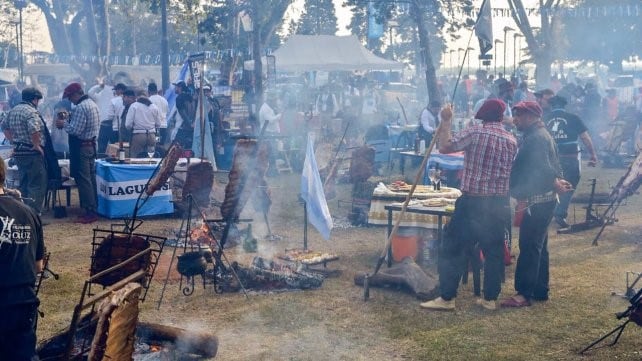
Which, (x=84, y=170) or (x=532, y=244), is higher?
(x=84, y=170)

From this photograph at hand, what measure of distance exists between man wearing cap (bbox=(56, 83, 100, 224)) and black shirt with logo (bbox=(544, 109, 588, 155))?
773 centimetres

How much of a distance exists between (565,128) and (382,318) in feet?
17.2

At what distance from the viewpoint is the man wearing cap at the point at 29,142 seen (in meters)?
11.1

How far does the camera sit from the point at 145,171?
12.6 m

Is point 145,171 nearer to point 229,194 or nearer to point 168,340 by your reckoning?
point 229,194

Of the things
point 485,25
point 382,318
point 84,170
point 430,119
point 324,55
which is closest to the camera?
point 382,318

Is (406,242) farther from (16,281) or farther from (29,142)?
(29,142)

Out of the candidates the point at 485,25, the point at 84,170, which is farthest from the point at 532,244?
the point at 84,170

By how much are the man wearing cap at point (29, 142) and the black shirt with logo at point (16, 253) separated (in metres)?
7.07

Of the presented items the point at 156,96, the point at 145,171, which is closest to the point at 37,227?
the point at 145,171

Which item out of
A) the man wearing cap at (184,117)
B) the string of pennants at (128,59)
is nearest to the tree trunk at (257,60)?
the string of pennants at (128,59)

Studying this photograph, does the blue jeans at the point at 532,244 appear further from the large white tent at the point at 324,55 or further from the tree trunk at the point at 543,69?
the tree trunk at the point at 543,69

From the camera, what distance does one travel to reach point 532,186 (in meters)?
7.86

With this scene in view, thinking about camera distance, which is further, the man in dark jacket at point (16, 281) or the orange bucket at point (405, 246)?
the orange bucket at point (405, 246)
